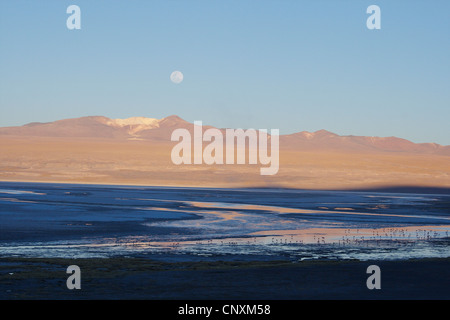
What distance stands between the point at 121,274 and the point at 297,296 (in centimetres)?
437

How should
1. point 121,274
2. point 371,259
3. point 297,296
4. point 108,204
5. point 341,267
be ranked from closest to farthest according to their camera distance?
point 297,296 → point 121,274 → point 341,267 → point 371,259 → point 108,204

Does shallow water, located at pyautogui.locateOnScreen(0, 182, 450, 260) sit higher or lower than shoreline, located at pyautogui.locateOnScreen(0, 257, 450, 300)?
lower

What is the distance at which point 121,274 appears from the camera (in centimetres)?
1526

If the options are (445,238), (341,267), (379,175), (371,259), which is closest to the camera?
(341,267)

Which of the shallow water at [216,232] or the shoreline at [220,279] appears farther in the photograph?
the shallow water at [216,232]

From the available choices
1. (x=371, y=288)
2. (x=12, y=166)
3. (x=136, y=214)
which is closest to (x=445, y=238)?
(x=371, y=288)

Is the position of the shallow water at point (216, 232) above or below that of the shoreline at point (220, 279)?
below

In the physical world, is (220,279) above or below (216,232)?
above

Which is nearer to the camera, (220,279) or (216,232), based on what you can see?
(220,279)

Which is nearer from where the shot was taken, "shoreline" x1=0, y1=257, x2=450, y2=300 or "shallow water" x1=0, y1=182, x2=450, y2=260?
"shoreline" x1=0, y1=257, x2=450, y2=300
